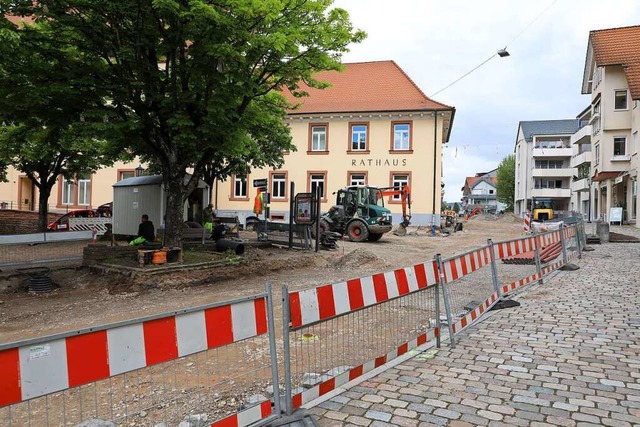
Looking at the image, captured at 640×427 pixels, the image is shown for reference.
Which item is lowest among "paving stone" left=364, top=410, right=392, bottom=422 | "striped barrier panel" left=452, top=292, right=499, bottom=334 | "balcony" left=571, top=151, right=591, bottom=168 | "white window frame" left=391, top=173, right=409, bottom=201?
"paving stone" left=364, top=410, right=392, bottom=422

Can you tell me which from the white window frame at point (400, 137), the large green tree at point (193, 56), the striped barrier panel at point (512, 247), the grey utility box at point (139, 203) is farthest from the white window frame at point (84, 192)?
the striped barrier panel at point (512, 247)

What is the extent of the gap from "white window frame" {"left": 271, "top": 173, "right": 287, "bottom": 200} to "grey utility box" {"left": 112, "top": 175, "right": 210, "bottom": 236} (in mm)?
14339

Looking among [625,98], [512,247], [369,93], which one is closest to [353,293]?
[512,247]

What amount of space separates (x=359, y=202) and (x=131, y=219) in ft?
34.7

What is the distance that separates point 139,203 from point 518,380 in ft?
62.1

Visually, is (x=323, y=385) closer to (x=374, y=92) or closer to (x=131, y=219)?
(x=131, y=219)

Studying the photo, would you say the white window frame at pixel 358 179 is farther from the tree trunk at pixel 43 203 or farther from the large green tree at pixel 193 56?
the large green tree at pixel 193 56

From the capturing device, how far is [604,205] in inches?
1608

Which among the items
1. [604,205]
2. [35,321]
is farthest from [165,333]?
[604,205]

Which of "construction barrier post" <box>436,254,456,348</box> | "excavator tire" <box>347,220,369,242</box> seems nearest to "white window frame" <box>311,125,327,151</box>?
"excavator tire" <box>347,220,369,242</box>

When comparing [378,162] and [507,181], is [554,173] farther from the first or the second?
[378,162]

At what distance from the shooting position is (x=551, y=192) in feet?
216

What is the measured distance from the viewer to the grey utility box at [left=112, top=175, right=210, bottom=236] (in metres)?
20.3

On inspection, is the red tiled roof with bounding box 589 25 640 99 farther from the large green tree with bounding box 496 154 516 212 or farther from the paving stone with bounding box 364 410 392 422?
the large green tree with bounding box 496 154 516 212
